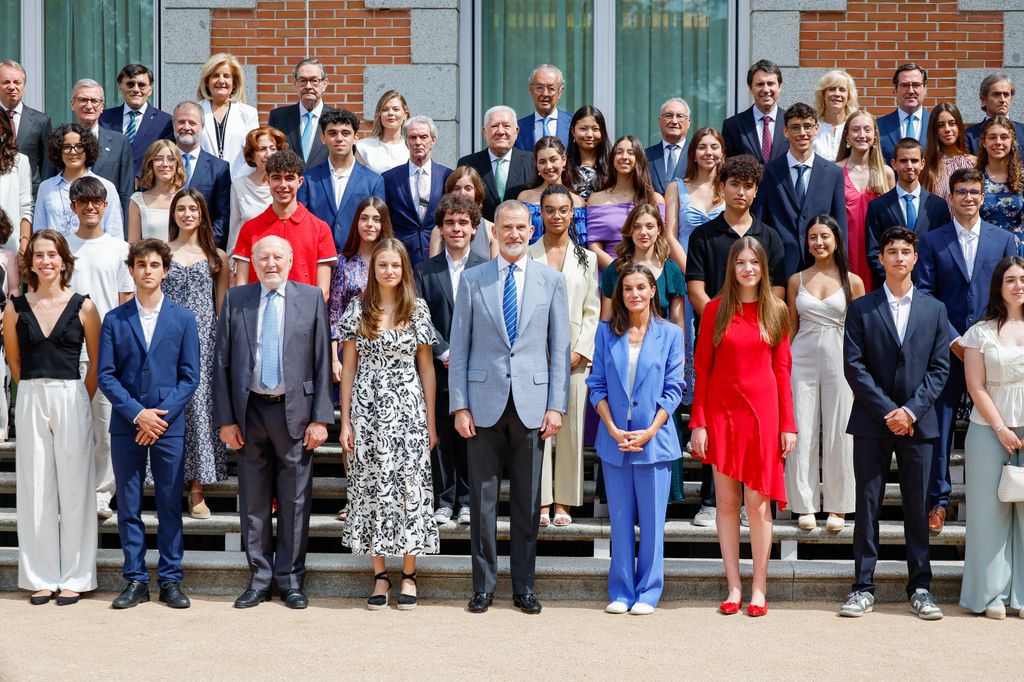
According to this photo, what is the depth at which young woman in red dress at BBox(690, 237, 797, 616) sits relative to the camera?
21.1ft

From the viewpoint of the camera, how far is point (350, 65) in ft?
32.4

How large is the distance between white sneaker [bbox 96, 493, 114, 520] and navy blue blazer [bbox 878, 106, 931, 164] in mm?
A: 5496

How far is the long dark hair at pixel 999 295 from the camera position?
648 cm

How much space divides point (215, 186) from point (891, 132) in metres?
4.62

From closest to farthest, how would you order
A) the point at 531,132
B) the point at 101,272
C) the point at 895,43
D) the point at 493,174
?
the point at 101,272 → the point at 493,174 → the point at 531,132 → the point at 895,43

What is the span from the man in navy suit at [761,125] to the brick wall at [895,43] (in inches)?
54.6

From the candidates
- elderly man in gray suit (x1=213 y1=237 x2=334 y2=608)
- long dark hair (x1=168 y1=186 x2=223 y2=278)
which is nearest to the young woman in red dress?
elderly man in gray suit (x1=213 y1=237 x2=334 y2=608)

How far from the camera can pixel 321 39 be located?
32.4 ft

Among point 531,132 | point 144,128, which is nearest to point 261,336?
point 144,128

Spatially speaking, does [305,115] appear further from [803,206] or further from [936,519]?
[936,519]

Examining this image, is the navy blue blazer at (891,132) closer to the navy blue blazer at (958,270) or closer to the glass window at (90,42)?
the navy blue blazer at (958,270)

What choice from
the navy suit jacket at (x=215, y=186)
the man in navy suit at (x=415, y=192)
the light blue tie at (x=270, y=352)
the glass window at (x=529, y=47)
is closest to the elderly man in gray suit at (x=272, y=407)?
the light blue tie at (x=270, y=352)

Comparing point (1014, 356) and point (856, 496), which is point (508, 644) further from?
point (1014, 356)

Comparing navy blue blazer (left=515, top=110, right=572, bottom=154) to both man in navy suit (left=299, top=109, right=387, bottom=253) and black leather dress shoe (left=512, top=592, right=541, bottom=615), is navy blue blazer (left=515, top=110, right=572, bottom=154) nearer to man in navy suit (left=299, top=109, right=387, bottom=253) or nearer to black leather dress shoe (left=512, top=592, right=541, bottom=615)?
man in navy suit (left=299, top=109, right=387, bottom=253)
